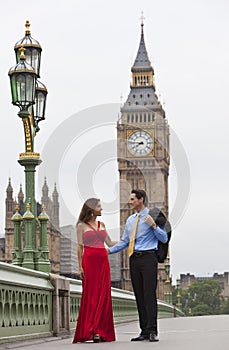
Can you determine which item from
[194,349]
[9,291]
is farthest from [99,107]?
[194,349]

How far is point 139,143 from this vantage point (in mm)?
118062

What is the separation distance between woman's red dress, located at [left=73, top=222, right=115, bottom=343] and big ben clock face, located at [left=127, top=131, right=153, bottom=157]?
101m

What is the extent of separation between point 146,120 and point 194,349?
384 ft

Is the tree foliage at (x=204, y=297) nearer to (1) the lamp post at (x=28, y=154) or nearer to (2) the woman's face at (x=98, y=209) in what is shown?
(1) the lamp post at (x=28, y=154)

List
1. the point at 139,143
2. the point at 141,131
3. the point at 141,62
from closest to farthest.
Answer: the point at 139,143
the point at 141,131
the point at 141,62

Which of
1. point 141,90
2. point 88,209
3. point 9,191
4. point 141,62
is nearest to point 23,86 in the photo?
point 88,209

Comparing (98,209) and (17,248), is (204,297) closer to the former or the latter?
(17,248)

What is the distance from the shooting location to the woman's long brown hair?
975cm

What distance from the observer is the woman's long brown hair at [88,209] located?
9.75 meters

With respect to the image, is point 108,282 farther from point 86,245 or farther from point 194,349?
point 194,349

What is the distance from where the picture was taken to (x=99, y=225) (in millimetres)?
9945

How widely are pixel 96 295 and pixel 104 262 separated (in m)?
0.35

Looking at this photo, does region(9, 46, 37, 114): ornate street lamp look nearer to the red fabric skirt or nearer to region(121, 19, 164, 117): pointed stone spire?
the red fabric skirt

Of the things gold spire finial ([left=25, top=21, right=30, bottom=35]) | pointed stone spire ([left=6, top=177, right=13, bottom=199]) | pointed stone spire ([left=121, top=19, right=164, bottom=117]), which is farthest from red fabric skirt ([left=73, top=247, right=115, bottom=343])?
pointed stone spire ([left=121, top=19, right=164, bottom=117])
